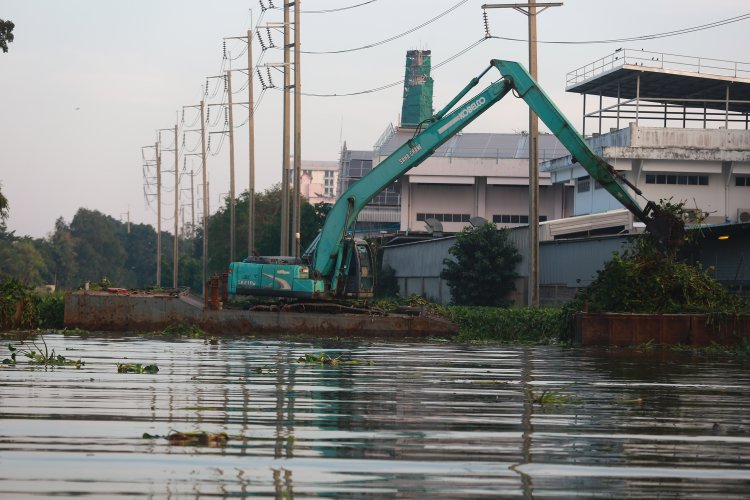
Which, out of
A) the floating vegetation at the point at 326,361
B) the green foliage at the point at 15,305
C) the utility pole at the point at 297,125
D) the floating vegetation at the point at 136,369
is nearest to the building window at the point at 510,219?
the utility pole at the point at 297,125

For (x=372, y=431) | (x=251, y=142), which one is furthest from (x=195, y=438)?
(x=251, y=142)

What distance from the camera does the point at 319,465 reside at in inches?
343

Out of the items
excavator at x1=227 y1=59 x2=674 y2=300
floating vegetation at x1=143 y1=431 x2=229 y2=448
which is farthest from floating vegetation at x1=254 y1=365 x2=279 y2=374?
excavator at x1=227 y1=59 x2=674 y2=300

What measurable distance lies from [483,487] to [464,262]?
47836 millimetres

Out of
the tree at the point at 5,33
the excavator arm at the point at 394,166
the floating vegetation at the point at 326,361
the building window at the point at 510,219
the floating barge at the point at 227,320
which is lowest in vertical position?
the floating vegetation at the point at 326,361

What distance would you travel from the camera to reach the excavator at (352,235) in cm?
3453

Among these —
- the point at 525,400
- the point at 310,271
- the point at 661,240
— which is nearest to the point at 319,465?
the point at 525,400

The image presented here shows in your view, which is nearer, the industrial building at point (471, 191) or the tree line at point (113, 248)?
the industrial building at point (471, 191)

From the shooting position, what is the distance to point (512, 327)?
35.4 m

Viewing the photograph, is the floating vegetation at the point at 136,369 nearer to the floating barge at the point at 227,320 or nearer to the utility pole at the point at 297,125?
the floating barge at the point at 227,320

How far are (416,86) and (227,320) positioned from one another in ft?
359

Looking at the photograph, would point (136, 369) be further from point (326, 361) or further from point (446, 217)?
point (446, 217)

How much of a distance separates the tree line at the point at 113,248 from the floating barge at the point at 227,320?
583 inches

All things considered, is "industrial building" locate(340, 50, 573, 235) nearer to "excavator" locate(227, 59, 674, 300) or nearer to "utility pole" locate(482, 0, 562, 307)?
"utility pole" locate(482, 0, 562, 307)
